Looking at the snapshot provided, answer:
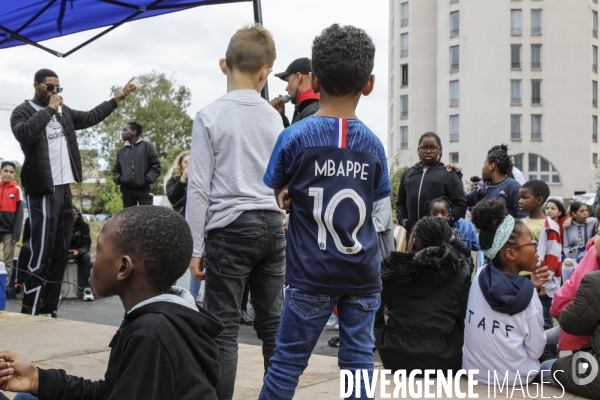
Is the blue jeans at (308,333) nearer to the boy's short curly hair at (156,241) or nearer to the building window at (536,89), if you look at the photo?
the boy's short curly hair at (156,241)

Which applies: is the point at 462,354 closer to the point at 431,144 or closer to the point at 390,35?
the point at 431,144

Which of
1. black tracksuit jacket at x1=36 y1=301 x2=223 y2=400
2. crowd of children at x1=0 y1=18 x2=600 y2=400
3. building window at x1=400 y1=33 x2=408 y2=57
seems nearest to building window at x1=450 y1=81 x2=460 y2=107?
building window at x1=400 y1=33 x2=408 y2=57

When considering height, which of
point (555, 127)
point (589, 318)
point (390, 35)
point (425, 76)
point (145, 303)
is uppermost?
point (390, 35)

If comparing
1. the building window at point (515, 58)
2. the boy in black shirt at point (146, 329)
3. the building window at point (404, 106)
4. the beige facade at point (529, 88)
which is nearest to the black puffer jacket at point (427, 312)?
the boy in black shirt at point (146, 329)

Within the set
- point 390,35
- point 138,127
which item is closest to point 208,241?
point 138,127

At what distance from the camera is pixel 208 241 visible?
11.8 feet

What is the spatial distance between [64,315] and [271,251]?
17.8ft

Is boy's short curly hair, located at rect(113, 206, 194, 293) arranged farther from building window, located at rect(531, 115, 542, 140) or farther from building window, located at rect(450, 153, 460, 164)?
building window, located at rect(531, 115, 542, 140)

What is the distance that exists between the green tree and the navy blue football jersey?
1602 inches

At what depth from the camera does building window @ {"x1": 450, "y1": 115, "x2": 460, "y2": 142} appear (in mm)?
60719

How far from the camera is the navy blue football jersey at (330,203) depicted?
2986 millimetres

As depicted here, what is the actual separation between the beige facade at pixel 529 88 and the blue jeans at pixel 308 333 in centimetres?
5666

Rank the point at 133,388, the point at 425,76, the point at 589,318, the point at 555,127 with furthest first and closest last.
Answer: the point at 425,76, the point at 555,127, the point at 589,318, the point at 133,388

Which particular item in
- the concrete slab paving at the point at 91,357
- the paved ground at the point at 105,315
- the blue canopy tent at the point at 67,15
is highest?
the blue canopy tent at the point at 67,15
